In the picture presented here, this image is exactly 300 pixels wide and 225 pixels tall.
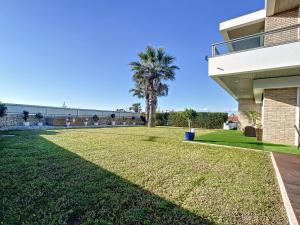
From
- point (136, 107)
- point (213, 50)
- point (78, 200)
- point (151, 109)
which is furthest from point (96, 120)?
point (78, 200)

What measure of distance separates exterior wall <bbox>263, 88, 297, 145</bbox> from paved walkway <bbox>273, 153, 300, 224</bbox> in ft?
9.38

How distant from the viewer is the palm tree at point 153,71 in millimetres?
23844

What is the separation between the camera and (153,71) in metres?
23.9

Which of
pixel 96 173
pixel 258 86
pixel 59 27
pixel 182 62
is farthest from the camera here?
pixel 182 62

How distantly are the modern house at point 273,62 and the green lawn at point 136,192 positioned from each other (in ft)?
13.4

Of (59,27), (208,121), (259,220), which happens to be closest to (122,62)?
(59,27)

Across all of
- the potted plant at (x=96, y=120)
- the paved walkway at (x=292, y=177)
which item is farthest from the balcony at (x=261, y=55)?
the potted plant at (x=96, y=120)

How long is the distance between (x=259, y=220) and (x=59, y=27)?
55.8 ft

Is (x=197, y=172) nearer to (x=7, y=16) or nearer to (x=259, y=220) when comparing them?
(x=259, y=220)

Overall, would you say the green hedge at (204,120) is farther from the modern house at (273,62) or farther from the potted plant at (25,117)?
the potted plant at (25,117)

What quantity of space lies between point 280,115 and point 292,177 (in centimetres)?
594

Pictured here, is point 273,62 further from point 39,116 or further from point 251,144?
point 39,116

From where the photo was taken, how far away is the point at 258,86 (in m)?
9.62

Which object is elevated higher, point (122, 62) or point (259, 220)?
point (122, 62)
